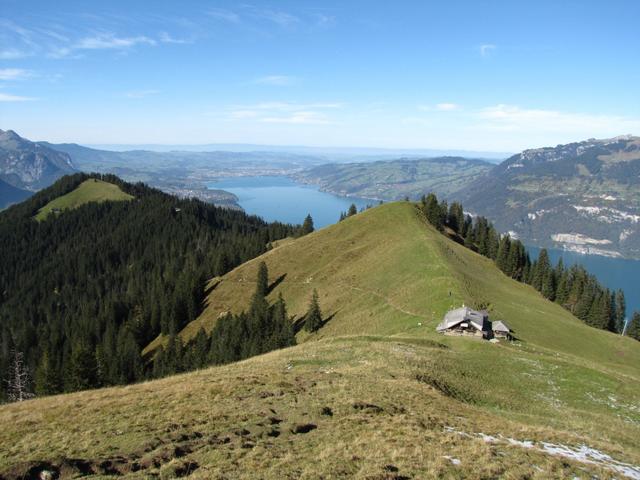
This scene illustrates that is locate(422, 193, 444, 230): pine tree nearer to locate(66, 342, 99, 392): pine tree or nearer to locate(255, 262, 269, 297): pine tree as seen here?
locate(255, 262, 269, 297): pine tree

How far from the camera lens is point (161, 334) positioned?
10231cm

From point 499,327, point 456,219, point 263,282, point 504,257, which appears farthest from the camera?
point 456,219

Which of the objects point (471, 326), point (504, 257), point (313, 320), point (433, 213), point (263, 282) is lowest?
point (313, 320)

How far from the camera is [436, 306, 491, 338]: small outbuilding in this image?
4869 cm

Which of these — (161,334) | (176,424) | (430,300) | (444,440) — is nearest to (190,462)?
(176,424)

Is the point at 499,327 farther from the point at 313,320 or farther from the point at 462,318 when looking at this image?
the point at 313,320

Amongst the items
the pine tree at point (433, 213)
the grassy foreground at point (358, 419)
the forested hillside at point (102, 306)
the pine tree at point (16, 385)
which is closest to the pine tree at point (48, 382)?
the forested hillside at point (102, 306)

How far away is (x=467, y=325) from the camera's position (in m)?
49.2

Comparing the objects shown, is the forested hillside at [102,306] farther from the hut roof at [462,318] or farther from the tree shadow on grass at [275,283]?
the hut roof at [462,318]

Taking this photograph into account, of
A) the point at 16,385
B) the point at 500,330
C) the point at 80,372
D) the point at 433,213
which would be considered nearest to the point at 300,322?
the point at 500,330

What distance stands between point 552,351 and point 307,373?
34501 mm

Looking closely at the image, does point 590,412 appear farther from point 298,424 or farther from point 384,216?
point 384,216

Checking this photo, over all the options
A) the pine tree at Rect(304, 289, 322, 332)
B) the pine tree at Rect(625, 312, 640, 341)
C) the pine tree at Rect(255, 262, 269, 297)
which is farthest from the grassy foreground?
the pine tree at Rect(625, 312, 640, 341)

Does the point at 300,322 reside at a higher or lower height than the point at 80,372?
higher
